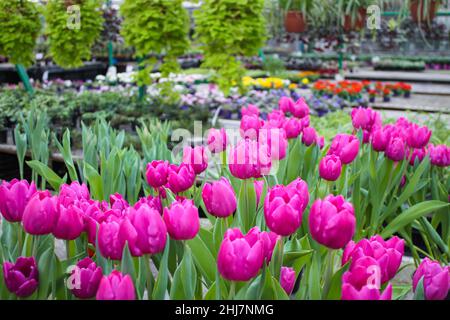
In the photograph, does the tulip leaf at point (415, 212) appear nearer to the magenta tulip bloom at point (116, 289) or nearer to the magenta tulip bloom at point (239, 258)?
the magenta tulip bloom at point (239, 258)

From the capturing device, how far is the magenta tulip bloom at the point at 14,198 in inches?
30.9

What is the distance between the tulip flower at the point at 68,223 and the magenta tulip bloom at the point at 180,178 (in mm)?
251

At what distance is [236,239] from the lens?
63cm

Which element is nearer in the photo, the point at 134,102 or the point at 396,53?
the point at 134,102

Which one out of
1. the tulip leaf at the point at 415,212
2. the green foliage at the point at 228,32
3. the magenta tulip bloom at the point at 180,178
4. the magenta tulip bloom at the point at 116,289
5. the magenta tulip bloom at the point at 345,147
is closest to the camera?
the magenta tulip bloom at the point at 116,289

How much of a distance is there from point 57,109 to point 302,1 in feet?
8.78

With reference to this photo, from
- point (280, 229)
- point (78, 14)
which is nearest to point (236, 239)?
point (280, 229)

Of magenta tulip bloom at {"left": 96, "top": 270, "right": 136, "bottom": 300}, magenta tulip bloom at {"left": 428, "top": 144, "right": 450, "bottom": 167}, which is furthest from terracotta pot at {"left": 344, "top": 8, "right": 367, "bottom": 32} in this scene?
magenta tulip bloom at {"left": 96, "top": 270, "right": 136, "bottom": 300}

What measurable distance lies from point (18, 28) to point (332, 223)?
438 cm

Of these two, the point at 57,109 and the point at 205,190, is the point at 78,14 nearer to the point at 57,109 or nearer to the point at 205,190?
the point at 57,109

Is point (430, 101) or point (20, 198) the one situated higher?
point (20, 198)

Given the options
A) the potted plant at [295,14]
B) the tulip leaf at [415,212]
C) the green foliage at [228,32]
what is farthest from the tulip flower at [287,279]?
the potted plant at [295,14]

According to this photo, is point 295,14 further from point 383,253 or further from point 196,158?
point 383,253
